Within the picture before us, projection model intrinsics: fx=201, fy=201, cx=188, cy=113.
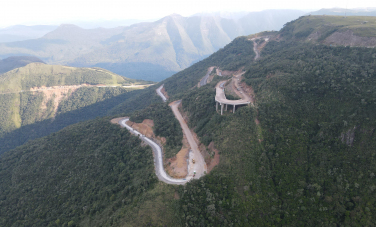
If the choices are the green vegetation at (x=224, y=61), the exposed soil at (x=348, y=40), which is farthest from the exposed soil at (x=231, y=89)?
the exposed soil at (x=348, y=40)

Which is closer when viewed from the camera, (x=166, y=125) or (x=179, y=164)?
(x=179, y=164)

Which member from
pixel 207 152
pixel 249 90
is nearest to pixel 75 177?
pixel 207 152

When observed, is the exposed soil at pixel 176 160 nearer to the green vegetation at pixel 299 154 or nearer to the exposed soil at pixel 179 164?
the exposed soil at pixel 179 164

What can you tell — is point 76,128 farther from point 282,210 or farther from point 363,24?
point 363,24

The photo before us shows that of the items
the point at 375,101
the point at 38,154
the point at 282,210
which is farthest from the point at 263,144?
the point at 38,154

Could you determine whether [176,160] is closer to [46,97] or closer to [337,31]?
[337,31]
